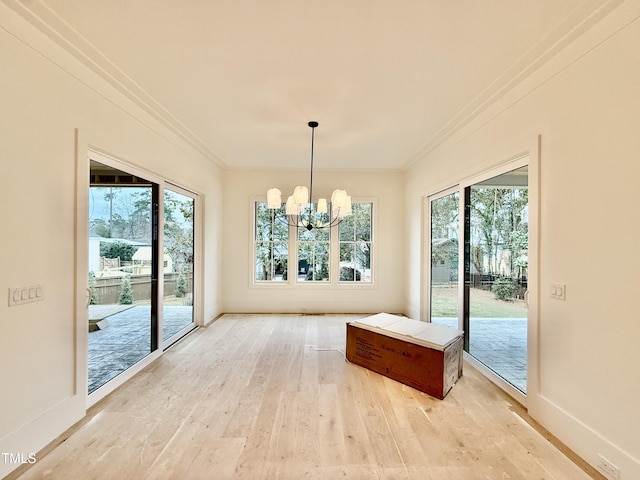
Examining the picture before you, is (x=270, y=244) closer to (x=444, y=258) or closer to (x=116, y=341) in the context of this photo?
(x=116, y=341)

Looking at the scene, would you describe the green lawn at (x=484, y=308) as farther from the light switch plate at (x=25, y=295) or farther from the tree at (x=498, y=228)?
the light switch plate at (x=25, y=295)

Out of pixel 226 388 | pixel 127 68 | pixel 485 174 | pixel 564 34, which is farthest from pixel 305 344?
pixel 564 34

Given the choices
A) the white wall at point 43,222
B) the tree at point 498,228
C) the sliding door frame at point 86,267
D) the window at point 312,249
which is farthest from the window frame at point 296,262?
the white wall at point 43,222

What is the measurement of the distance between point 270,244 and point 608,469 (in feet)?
16.0

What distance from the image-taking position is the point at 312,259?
5.54m

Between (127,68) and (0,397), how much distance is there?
2469 millimetres

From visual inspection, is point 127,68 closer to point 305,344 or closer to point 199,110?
point 199,110

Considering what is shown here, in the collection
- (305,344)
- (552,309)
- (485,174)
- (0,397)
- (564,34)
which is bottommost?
(305,344)

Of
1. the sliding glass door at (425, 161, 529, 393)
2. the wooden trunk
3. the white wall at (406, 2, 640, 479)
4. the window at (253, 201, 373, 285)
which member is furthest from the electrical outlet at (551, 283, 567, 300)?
the window at (253, 201, 373, 285)

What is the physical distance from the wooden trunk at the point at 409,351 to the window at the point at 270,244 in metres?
2.58

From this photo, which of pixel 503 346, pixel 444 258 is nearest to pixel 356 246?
pixel 444 258

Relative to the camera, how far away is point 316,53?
2096mm

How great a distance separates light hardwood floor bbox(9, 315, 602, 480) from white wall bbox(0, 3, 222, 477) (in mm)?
336

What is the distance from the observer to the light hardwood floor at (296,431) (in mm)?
1729
